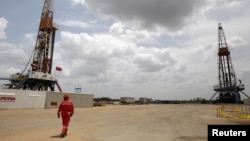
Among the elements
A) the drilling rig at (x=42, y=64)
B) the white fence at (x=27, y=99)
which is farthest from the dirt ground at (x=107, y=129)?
the drilling rig at (x=42, y=64)

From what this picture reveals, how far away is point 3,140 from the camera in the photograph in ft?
30.3

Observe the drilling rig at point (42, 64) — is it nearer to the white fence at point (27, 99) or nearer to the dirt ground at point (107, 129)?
the white fence at point (27, 99)

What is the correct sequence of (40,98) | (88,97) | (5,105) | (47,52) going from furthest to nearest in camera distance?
1. (47,52)
2. (88,97)
3. (40,98)
4. (5,105)

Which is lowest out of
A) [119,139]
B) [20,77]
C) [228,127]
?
[119,139]

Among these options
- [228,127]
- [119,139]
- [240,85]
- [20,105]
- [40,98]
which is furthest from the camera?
[240,85]

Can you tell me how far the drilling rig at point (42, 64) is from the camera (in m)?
60.9

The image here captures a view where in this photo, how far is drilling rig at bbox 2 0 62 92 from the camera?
60938 mm

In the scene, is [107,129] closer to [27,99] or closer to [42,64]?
[27,99]

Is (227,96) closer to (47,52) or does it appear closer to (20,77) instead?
(47,52)

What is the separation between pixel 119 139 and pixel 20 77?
58.4 metres

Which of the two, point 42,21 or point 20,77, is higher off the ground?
point 42,21

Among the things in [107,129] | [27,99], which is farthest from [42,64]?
[107,129]

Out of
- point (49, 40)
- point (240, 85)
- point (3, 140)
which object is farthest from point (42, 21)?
point (240, 85)

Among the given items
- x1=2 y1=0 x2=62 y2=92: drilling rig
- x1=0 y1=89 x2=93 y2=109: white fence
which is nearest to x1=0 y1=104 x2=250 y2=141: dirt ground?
x1=0 y1=89 x2=93 y2=109: white fence
